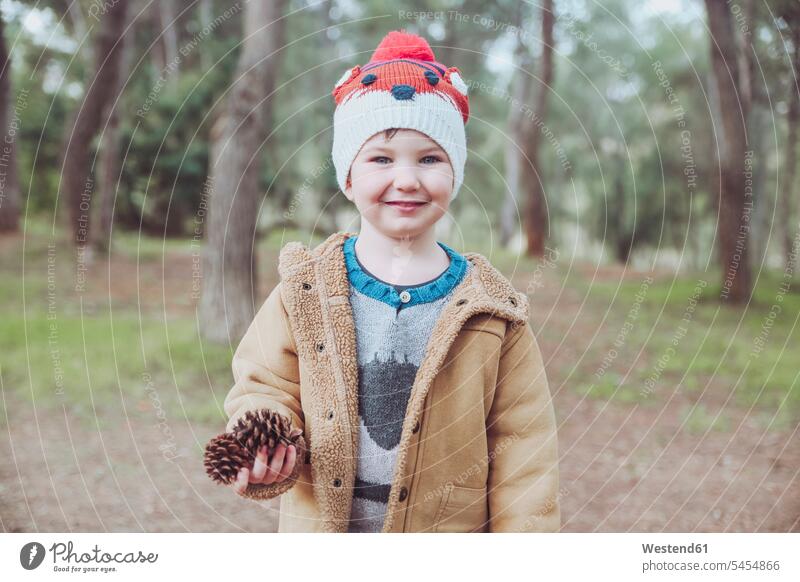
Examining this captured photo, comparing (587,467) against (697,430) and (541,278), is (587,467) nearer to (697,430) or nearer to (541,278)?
(697,430)

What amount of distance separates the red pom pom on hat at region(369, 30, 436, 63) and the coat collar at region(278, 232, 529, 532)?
35 centimetres

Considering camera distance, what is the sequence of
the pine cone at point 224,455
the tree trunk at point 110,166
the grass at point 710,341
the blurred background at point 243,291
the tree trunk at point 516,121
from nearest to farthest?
1. the pine cone at point 224,455
2. the blurred background at point 243,291
3. the grass at point 710,341
4. the tree trunk at point 110,166
5. the tree trunk at point 516,121

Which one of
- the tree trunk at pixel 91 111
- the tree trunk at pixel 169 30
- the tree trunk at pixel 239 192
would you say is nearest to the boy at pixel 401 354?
the tree trunk at pixel 239 192

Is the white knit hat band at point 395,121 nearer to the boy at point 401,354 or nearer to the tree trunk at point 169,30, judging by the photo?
the boy at point 401,354

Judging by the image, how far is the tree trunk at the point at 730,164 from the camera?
141 inches

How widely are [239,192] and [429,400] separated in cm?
201

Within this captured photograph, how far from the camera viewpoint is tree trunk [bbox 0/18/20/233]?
3.03m

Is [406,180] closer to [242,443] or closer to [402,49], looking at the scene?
[402,49]

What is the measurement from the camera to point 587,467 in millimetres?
2477

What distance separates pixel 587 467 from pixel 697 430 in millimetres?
523

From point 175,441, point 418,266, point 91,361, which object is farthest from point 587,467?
point 91,361

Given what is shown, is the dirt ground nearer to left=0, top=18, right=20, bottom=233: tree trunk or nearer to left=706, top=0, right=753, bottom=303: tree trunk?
left=706, top=0, right=753, bottom=303: tree trunk

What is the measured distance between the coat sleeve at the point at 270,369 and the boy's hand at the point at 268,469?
0.31 feet

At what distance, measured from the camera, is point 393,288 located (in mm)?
1119
